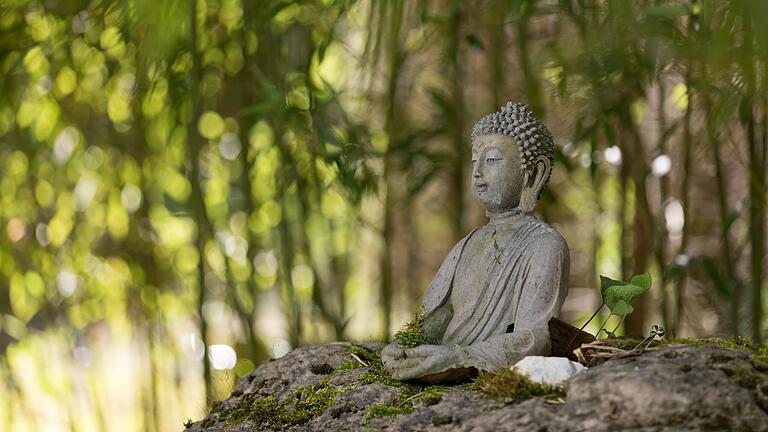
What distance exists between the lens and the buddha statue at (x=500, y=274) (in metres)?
2.42

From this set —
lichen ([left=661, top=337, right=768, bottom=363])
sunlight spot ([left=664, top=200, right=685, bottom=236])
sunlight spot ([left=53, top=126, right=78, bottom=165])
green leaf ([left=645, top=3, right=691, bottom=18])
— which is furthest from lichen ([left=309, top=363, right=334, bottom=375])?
sunlight spot ([left=664, top=200, right=685, bottom=236])

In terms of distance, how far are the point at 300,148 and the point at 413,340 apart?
1536mm

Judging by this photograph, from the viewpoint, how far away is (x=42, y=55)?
4430 mm

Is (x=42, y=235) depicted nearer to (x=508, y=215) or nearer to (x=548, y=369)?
(x=508, y=215)

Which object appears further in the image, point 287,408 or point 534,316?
point 287,408

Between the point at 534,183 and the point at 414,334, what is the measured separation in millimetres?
464

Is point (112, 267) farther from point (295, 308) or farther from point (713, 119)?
point (713, 119)

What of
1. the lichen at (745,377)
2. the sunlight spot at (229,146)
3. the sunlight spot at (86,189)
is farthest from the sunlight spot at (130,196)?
the lichen at (745,377)

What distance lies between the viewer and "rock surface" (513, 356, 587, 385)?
2.25m

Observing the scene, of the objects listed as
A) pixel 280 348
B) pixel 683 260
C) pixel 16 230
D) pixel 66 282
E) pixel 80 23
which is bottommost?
pixel 280 348

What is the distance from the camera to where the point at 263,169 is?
4.70 m

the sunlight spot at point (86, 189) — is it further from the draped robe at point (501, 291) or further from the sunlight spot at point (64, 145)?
the draped robe at point (501, 291)

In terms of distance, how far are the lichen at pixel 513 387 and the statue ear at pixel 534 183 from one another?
0.50m

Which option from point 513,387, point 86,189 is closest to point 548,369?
point 513,387
